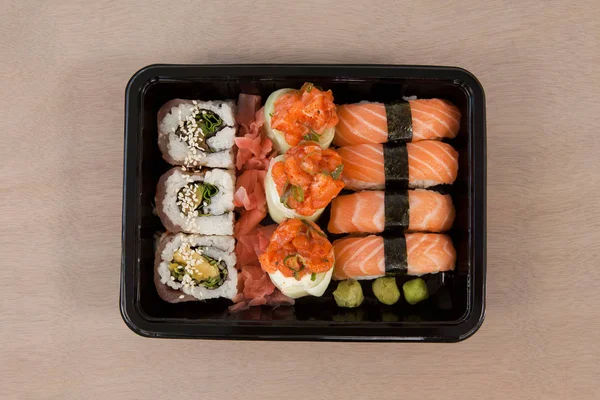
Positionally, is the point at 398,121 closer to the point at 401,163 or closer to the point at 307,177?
the point at 401,163

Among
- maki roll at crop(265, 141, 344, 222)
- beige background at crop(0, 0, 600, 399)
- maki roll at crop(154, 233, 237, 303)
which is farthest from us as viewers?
beige background at crop(0, 0, 600, 399)

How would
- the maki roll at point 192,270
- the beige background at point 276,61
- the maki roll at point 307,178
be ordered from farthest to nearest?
the beige background at point 276,61, the maki roll at point 192,270, the maki roll at point 307,178

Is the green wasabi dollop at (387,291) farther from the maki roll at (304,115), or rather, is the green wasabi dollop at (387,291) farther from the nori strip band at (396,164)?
the maki roll at (304,115)

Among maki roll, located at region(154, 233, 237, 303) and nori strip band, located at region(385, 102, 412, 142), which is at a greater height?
nori strip band, located at region(385, 102, 412, 142)

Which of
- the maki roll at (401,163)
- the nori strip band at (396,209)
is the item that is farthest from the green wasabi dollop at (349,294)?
the maki roll at (401,163)

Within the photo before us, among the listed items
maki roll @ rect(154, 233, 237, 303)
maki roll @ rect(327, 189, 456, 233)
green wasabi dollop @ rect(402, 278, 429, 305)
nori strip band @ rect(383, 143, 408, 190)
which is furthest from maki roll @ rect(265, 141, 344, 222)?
green wasabi dollop @ rect(402, 278, 429, 305)

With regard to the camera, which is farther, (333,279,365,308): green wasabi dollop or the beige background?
the beige background

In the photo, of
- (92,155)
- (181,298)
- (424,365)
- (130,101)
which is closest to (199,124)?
(130,101)

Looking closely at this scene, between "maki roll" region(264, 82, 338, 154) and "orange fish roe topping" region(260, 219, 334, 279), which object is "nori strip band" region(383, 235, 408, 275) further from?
"maki roll" region(264, 82, 338, 154)

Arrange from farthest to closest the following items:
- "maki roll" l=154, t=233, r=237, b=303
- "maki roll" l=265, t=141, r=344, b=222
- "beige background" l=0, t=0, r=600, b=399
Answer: "beige background" l=0, t=0, r=600, b=399 < "maki roll" l=154, t=233, r=237, b=303 < "maki roll" l=265, t=141, r=344, b=222
